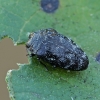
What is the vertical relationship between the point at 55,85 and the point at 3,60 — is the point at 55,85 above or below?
below

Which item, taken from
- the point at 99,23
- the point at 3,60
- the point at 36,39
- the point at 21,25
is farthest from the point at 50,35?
the point at 3,60

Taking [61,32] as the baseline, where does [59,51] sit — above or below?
below

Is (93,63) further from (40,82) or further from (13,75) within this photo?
(13,75)

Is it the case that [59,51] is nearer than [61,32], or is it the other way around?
[59,51]
